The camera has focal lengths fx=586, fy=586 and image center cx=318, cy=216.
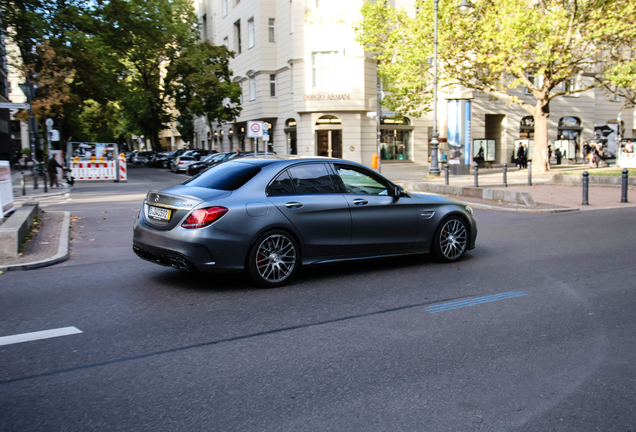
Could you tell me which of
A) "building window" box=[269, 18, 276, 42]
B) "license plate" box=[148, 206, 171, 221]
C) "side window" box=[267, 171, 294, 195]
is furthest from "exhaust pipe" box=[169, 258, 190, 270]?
"building window" box=[269, 18, 276, 42]

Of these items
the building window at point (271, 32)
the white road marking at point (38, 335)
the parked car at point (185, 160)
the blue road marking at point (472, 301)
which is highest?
the building window at point (271, 32)

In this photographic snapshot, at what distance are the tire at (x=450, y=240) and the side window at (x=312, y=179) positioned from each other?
71.2 inches

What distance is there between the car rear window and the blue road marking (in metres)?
2.53

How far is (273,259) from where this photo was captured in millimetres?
6598

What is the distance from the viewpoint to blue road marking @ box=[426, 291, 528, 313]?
229 inches

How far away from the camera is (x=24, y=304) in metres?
5.91

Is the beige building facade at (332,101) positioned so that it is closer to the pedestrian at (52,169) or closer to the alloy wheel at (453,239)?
the pedestrian at (52,169)

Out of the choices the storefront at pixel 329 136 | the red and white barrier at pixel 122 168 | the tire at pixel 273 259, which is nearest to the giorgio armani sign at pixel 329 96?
the storefront at pixel 329 136

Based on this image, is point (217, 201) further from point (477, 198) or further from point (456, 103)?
point (456, 103)

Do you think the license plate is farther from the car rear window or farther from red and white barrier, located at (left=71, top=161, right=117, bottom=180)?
red and white barrier, located at (left=71, top=161, right=117, bottom=180)

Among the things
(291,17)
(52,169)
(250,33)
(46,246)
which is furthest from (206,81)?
(46,246)

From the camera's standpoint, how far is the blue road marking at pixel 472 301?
5824 mm

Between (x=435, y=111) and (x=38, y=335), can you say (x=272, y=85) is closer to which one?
(x=435, y=111)

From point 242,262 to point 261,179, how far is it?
3.25 feet
